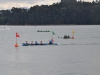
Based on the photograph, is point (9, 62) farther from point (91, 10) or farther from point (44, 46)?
point (91, 10)

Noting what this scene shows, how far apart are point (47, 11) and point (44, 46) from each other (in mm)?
142547

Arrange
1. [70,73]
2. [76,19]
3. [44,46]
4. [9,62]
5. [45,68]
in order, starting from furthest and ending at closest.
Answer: [76,19], [44,46], [9,62], [45,68], [70,73]

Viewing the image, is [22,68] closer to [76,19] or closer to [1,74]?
[1,74]

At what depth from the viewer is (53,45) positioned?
60219mm

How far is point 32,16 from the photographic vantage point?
7840 inches

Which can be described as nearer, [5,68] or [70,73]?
[70,73]

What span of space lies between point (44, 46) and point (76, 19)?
12380cm

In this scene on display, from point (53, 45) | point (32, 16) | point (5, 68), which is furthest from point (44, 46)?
point (32, 16)

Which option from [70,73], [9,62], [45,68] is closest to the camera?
[70,73]

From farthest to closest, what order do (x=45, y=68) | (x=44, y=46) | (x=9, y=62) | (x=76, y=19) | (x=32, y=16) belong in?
(x=32, y=16), (x=76, y=19), (x=44, y=46), (x=9, y=62), (x=45, y=68)

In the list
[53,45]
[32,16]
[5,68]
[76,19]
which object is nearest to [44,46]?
[53,45]

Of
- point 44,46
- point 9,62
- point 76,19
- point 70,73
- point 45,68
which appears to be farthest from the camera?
point 76,19

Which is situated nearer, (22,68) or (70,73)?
(70,73)

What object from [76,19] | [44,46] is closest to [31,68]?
[44,46]
